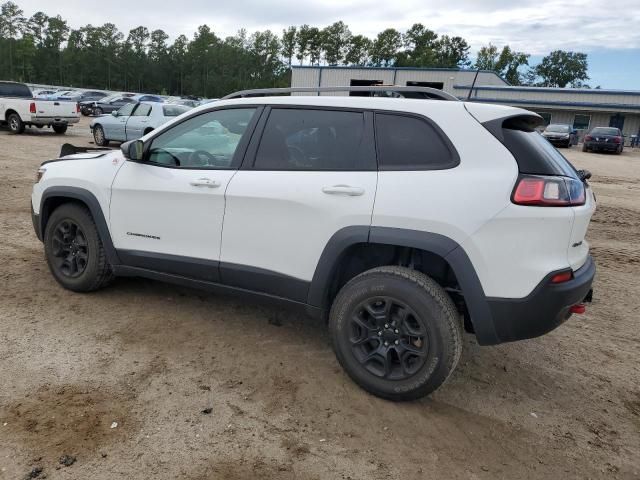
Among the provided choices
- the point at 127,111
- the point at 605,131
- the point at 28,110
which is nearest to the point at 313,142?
the point at 127,111

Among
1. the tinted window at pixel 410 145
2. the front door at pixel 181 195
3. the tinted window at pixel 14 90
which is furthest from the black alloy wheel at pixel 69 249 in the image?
the tinted window at pixel 14 90

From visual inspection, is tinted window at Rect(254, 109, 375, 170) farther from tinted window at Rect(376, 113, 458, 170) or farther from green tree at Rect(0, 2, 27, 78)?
green tree at Rect(0, 2, 27, 78)

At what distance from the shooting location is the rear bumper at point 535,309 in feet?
9.32

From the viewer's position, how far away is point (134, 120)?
1524 cm

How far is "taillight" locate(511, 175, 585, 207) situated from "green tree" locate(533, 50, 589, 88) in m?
→ 124

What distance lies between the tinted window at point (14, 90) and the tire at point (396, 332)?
1996 centimetres

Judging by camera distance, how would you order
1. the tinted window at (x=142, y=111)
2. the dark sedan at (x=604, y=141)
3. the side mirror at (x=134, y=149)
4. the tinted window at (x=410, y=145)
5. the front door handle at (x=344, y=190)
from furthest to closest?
the dark sedan at (x=604, y=141) < the tinted window at (x=142, y=111) < the side mirror at (x=134, y=149) < the front door handle at (x=344, y=190) < the tinted window at (x=410, y=145)

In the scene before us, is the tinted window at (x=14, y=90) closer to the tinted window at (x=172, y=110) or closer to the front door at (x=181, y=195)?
the tinted window at (x=172, y=110)

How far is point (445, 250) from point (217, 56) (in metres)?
119

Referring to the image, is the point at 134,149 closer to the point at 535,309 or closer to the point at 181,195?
the point at 181,195

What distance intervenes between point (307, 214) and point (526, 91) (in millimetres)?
46862

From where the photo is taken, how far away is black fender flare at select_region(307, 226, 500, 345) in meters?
2.93

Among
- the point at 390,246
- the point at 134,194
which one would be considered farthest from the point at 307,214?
the point at 134,194

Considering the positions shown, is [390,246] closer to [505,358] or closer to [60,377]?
[505,358]
